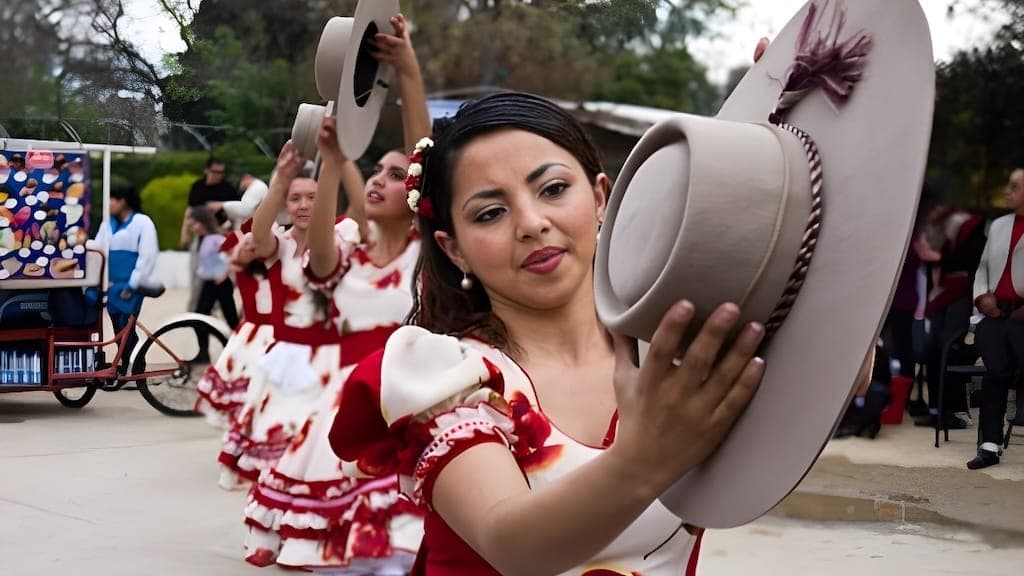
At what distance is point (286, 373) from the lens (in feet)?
11.8

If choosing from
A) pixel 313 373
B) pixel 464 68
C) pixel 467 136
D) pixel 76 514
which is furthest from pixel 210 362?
pixel 464 68

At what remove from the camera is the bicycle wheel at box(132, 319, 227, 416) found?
2115mm

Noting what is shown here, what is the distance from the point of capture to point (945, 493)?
3.22 metres

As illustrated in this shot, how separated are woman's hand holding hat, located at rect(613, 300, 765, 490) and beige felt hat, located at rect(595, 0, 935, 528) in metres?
0.02

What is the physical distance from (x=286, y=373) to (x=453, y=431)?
2.56 metres

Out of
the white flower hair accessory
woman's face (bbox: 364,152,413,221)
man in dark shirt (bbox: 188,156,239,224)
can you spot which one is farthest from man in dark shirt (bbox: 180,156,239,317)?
woman's face (bbox: 364,152,413,221)

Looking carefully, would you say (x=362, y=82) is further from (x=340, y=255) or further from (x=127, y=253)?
(x=340, y=255)

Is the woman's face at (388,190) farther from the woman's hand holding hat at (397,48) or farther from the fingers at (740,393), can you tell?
the fingers at (740,393)

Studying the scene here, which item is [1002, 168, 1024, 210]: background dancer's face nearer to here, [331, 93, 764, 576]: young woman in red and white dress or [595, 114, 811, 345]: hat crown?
[331, 93, 764, 576]: young woman in red and white dress

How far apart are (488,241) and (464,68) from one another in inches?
451

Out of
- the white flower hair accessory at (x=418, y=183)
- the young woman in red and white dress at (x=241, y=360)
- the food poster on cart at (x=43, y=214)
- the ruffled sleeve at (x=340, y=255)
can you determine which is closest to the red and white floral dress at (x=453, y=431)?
the white flower hair accessory at (x=418, y=183)

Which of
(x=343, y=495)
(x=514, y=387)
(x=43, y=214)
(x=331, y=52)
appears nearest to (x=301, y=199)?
(x=343, y=495)

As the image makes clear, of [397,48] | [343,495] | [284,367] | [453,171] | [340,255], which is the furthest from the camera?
[284,367]

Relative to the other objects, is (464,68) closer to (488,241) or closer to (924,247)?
(924,247)
